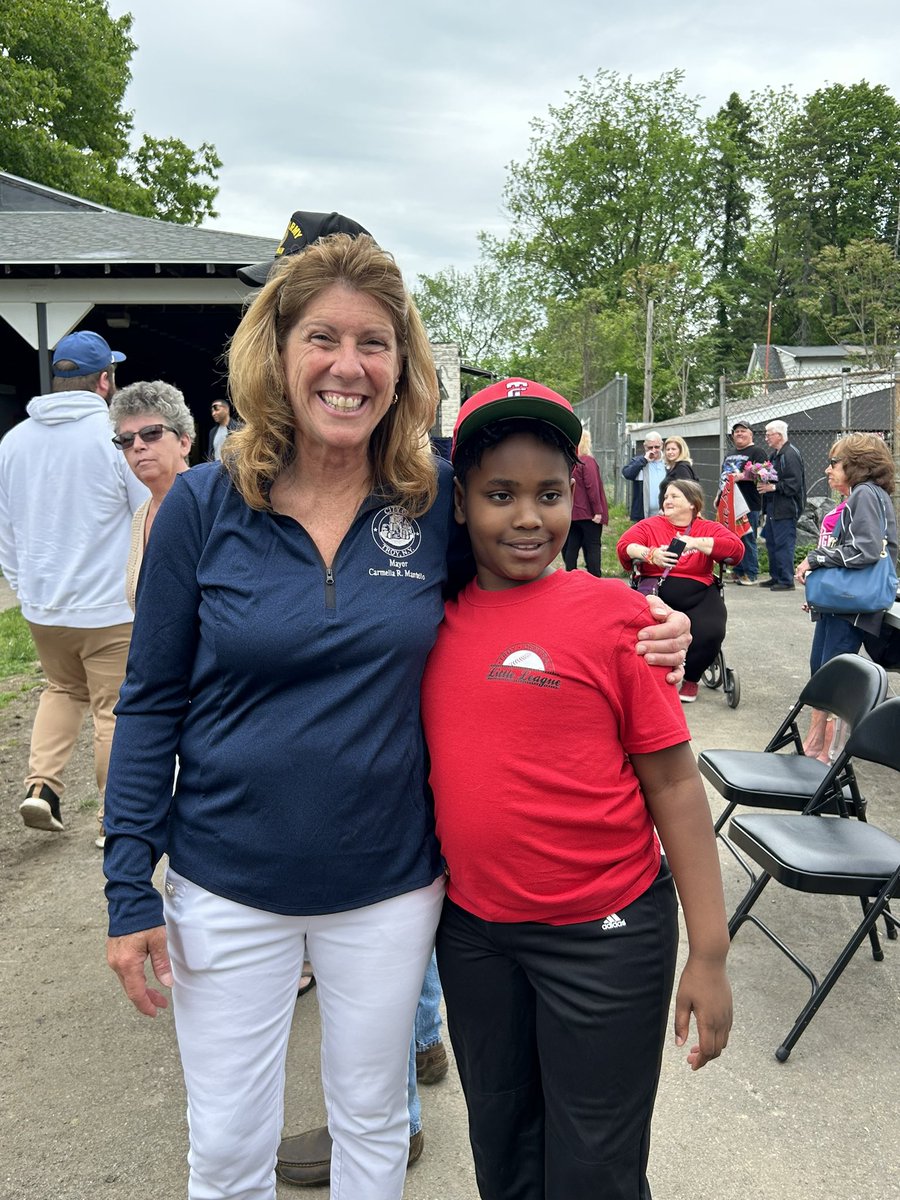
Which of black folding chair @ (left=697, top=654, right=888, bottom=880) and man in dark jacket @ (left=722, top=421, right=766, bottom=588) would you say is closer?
black folding chair @ (left=697, top=654, right=888, bottom=880)

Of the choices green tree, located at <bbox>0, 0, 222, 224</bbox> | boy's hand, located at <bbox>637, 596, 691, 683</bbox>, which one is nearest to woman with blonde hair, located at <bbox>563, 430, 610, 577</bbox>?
boy's hand, located at <bbox>637, 596, 691, 683</bbox>

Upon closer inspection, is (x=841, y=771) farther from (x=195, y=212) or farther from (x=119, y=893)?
(x=195, y=212)

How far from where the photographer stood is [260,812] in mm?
1592

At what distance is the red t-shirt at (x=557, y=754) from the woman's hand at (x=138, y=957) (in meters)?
0.57

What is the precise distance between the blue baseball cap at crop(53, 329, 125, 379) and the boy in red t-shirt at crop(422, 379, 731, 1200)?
3208mm

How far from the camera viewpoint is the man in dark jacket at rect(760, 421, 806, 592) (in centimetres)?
1199

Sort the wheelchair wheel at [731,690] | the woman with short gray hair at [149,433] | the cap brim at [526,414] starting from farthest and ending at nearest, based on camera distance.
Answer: the wheelchair wheel at [731,690]
the woman with short gray hair at [149,433]
the cap brim at [526,414]

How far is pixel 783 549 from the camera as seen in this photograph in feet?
39.8

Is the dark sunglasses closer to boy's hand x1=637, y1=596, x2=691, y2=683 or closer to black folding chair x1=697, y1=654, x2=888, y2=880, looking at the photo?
boy's hand x1=637, y1=596, x2=691, y2=683

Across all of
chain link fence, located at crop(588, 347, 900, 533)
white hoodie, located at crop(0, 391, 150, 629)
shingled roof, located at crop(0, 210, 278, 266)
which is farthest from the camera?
chain link fence, located at crop(588, 347, 900, 533)

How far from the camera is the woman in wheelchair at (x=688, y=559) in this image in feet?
20.2

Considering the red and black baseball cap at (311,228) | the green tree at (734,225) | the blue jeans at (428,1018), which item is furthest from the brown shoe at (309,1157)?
the green tree at (734,225)

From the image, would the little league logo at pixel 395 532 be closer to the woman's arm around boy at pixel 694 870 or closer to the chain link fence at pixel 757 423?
the woman's arm around boy at pixel 694 870

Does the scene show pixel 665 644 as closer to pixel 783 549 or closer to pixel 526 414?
pixel 526 414
